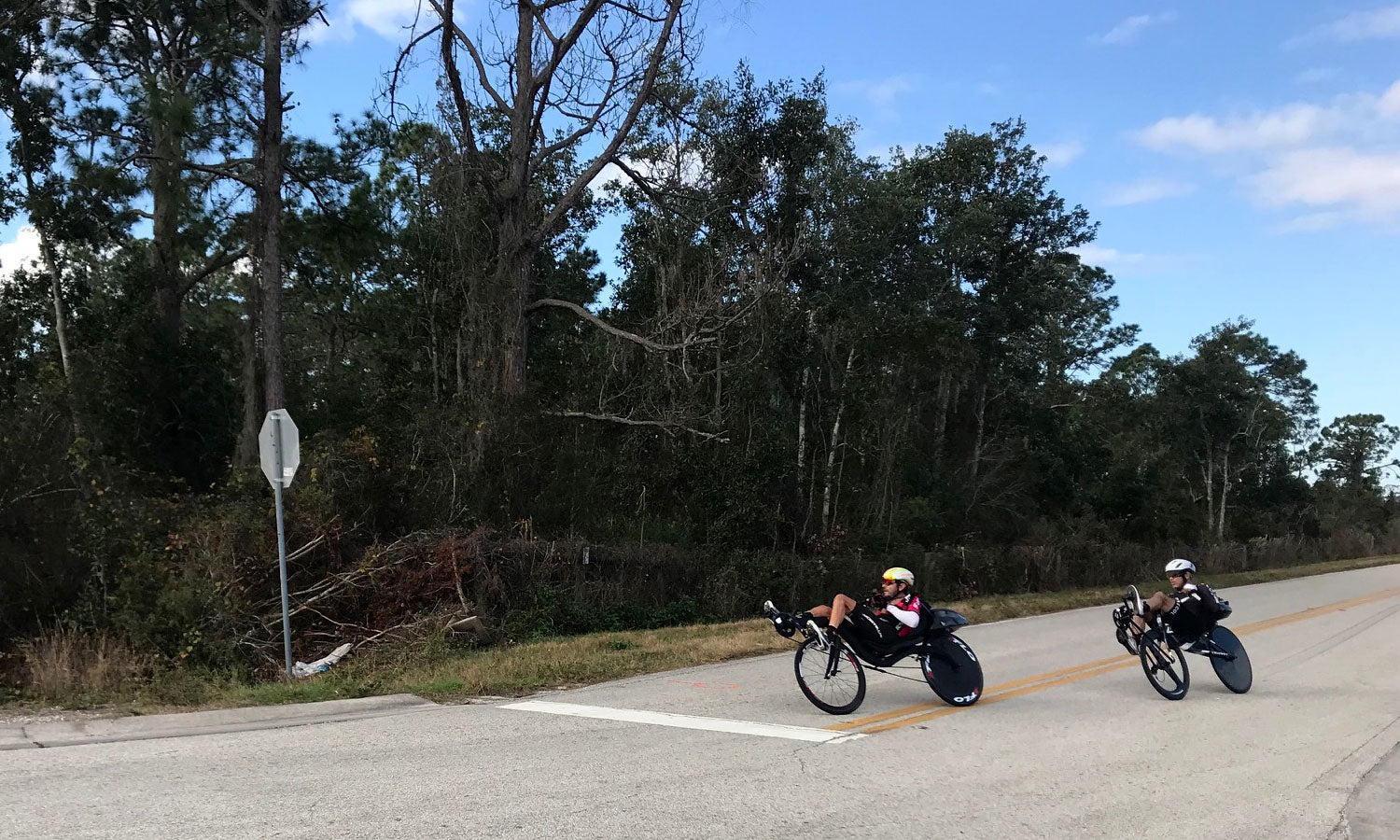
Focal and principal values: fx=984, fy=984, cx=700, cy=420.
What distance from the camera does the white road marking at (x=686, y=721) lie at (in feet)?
26.2

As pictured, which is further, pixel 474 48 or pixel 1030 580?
pixel 1030 580

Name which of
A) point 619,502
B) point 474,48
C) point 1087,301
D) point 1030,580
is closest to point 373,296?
point 474,48

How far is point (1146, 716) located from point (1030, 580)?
19.1 metres

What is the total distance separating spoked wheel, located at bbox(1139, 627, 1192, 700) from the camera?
32.8ft

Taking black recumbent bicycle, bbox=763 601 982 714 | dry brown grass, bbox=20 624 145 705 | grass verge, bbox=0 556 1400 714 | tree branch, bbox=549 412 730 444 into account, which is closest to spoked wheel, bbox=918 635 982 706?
black recumbent bicycle, bbox=763 601 982 714

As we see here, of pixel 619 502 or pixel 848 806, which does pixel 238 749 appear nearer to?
pixel 848 806

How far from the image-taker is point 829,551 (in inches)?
938

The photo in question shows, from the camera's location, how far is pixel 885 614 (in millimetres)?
9219

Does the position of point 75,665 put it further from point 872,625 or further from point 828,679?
point 872,625

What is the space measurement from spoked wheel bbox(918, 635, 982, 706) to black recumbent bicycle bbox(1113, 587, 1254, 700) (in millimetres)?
1808

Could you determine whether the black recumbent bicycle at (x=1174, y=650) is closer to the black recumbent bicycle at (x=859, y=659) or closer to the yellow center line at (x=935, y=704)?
the yellow center line at (x=935, y=704)

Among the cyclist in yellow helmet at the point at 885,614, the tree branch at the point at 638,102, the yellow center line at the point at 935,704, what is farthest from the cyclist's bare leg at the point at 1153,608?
the tree branch at the point at 638,102

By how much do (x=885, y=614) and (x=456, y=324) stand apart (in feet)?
54.9

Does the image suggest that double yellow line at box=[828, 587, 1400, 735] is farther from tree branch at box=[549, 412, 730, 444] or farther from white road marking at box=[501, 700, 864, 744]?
tree branch at box=[549, 412, 730, 444]
